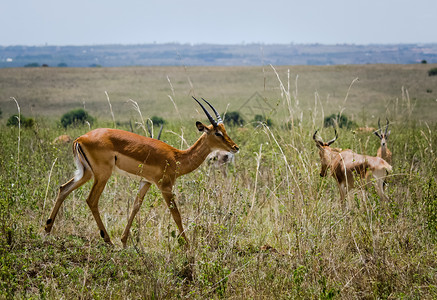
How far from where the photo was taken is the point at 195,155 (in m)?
5.71

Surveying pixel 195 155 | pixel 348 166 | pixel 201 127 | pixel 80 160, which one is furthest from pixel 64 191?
pixel 348 166

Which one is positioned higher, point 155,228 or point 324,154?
point 324,154

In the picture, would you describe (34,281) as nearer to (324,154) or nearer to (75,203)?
(75,203)

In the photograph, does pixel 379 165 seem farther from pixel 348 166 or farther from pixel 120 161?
pixel 120 161

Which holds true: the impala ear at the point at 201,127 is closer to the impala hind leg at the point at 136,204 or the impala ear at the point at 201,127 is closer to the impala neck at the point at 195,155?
the impala neck at the point at 195,155

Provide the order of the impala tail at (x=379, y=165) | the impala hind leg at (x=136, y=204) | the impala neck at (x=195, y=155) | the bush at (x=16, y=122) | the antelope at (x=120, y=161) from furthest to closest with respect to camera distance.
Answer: the bush at (x=16, y=122) < the impala tail at (x=379, y=165) < the impala neck at (x=195, y=155) < the impala hind leg at (x=136, y=204) < the antelope at (x=120, y=161)

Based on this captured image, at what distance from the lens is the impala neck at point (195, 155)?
568 cm

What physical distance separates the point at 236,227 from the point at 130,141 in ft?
5.04

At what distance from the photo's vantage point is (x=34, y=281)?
4402 mm

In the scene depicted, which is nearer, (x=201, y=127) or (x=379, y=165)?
(x=201, y=127)

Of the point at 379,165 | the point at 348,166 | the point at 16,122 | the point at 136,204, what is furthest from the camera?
the point at 16,122

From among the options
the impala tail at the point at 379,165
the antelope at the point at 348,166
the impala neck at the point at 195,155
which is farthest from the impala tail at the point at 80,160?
the impala tail at the point at 379,165

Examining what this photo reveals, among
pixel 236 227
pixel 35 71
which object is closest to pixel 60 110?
pixel 35 71

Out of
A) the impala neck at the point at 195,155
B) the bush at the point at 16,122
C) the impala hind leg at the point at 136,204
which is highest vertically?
the impala neck at the point at 195,155
